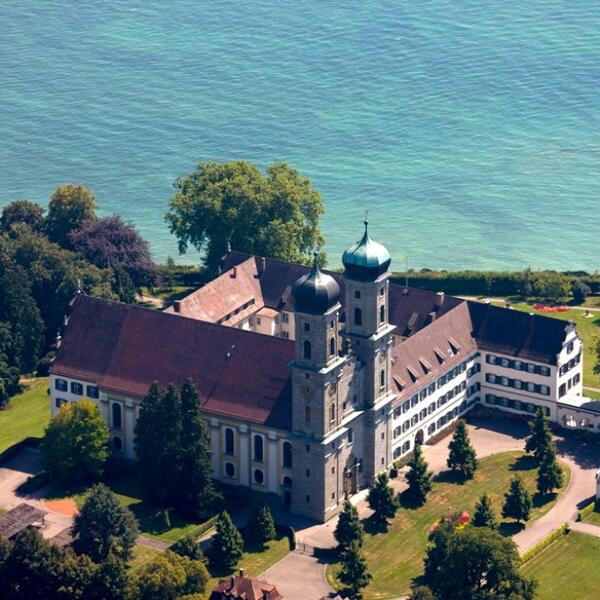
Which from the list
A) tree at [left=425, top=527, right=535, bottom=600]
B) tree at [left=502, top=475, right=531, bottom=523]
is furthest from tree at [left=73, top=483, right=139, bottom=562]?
tree at [left=502, top=475, right=531, bottom=523]

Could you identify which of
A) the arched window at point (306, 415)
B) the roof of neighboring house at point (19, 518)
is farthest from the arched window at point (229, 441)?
the roof of neighboring house at point (19, 518)

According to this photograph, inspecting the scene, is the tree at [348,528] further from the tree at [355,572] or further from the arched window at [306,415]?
the arched window at [306,415]

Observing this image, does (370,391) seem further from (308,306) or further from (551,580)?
(551,580)

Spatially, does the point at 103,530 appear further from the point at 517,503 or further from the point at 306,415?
the point at 517,503

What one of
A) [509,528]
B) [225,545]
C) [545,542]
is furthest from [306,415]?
[545,542]

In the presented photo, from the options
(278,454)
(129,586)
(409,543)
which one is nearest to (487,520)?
(409,543)

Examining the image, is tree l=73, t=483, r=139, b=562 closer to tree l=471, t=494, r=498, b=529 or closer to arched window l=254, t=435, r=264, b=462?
arched window l=254, t=435, r=264, b=462
